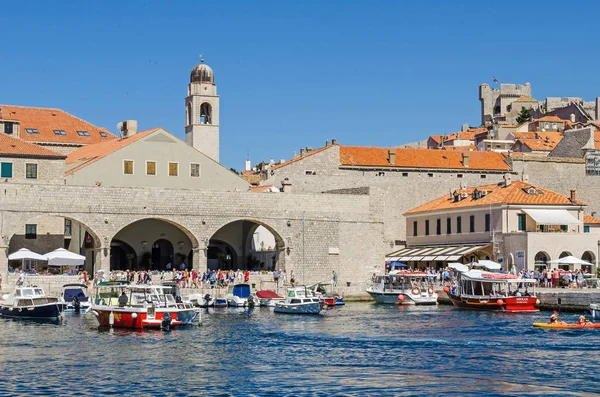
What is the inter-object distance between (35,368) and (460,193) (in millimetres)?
41426

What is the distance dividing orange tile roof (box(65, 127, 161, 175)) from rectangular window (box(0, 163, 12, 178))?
3209mm

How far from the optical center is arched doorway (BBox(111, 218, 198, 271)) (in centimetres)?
5856

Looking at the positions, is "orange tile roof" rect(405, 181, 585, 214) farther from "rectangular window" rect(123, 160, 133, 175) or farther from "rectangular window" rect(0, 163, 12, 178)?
"rectangular window" rect(0, 163, 12, 178)

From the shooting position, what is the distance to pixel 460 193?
6662 cm

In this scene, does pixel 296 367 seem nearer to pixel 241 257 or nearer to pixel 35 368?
pixel 35 368

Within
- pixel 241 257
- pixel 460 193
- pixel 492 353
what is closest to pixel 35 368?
pixel 492 353

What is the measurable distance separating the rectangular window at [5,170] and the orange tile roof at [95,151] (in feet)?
10.5

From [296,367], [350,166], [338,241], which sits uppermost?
[350,166]

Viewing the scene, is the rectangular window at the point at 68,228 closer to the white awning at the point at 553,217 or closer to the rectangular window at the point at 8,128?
the rectangular window at the point at 8,128

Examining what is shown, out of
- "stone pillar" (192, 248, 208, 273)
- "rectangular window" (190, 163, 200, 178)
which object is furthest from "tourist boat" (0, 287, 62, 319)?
"rectangular window" (190, 163, 200, 178)

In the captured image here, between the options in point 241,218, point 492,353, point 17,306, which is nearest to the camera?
point 492,353

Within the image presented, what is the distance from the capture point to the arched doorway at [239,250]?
6175 cm

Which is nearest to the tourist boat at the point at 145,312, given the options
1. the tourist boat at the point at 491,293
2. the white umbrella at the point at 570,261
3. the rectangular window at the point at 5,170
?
the tourist boat at the point at 491,293

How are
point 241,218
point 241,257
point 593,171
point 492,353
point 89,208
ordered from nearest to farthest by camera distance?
point 492,353 → point 89,208 → point 241,218 → point 241,257 → point 593,171
